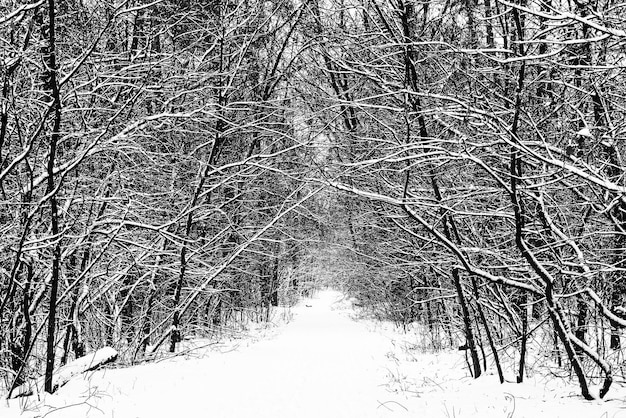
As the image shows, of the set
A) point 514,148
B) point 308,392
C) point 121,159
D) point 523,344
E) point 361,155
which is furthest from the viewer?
point 121,159

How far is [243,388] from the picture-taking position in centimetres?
674

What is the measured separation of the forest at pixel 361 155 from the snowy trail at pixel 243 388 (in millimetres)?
747

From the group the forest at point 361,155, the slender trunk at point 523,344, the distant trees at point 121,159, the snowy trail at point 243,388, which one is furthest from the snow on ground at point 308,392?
the distant trees at point 121,159

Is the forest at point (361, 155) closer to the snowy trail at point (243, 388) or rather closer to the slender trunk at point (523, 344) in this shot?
the slender trunk at point (523, 344)

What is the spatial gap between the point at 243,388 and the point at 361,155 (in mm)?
3479

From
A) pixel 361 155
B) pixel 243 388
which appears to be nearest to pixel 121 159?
pixel 243 388

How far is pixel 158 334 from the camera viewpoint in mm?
10602

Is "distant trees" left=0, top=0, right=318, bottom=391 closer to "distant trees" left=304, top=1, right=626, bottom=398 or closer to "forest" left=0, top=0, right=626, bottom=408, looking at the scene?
"forest" left=0, top=0, right=626, bottom=408

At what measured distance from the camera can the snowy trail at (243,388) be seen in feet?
17.4

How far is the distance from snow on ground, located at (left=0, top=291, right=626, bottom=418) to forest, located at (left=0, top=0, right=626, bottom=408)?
0.33 m

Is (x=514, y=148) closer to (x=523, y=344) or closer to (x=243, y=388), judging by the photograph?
(x=523, y=344)

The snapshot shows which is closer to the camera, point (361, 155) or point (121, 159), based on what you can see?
point (361, 155)

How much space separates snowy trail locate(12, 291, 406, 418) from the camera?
17.4 ft

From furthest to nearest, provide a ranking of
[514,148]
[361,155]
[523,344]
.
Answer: [361,155] → [523,344] → [514,148]
